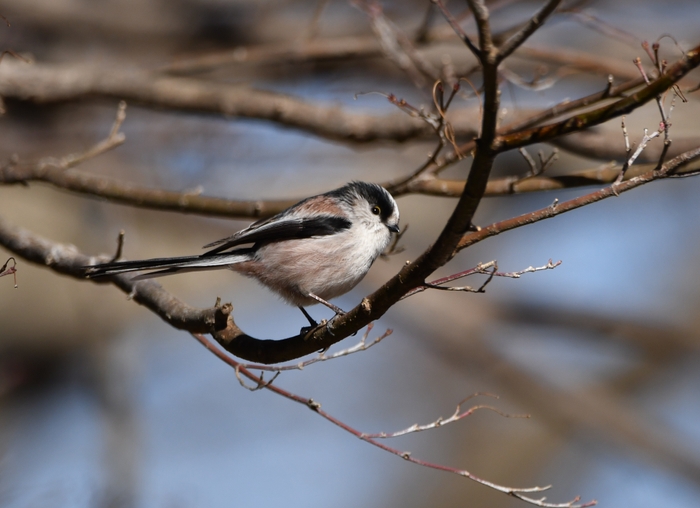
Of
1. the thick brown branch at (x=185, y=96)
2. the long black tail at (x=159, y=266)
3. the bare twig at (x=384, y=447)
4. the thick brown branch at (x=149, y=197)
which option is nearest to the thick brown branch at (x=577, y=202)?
the bare twig at (x=384, y=447)

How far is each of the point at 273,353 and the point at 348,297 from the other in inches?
142

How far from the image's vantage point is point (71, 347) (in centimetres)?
775

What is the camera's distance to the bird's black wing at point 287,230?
11.6ft

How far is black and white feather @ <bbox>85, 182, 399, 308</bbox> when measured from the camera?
3441 mm

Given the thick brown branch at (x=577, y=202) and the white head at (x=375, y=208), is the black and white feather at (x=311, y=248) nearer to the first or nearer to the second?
the white head at (x=375, y=208)

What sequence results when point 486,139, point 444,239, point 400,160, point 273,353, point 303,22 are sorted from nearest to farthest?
point 486,139
point 444,239
point 273,353
point 303,22
point 400,160

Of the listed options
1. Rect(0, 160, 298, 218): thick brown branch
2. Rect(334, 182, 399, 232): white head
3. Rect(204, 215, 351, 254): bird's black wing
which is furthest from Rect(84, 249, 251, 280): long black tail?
Rect(334, 182, 399, 232): white head

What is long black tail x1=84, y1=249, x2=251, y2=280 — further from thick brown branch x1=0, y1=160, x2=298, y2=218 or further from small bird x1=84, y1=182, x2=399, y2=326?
thick brown branch x1=0, y1=160, x2=298, y2=218

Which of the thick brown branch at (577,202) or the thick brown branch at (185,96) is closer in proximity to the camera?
the thick brown branch at (577,202)

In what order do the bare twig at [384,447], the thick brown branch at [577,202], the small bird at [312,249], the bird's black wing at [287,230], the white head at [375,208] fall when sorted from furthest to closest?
the white head at [375,208] < the bird's black wing at [287,230] < the small bird at [312,249] < the bare twig at [384,447] < the thick brown branch at [577,202]

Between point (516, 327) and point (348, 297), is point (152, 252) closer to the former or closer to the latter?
point (348, 297)

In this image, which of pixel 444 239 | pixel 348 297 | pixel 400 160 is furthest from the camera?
pixel 400 160

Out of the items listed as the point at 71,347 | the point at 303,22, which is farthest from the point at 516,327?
the point at 71,347

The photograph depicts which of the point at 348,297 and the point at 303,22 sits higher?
the point at 303,22
